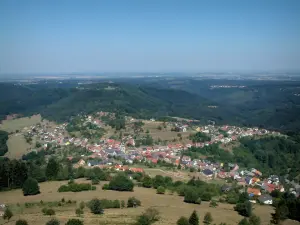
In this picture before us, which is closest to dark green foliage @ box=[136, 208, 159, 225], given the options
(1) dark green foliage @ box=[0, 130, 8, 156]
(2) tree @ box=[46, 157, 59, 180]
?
(2) tree @ box=[46, 157, 59, 180]

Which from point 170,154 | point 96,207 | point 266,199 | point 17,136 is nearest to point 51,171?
point 96,207

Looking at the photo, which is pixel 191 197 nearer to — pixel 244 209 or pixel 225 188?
pixel 244 209

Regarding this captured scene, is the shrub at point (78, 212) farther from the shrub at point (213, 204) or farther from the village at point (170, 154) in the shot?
the village at point (170, 154)

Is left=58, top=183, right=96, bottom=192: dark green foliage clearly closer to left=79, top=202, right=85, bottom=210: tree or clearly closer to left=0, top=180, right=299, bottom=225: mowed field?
left=0, top=180, right=299, bottom=225: mowed field

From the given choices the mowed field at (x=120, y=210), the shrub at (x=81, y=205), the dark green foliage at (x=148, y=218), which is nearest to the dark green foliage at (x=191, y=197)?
the mowed field at (x=120, y=210)

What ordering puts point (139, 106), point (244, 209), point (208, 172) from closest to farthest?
point (244, 209) → point (208, 172) → point (139, 106)

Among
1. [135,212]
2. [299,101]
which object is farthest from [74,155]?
[299,101]
